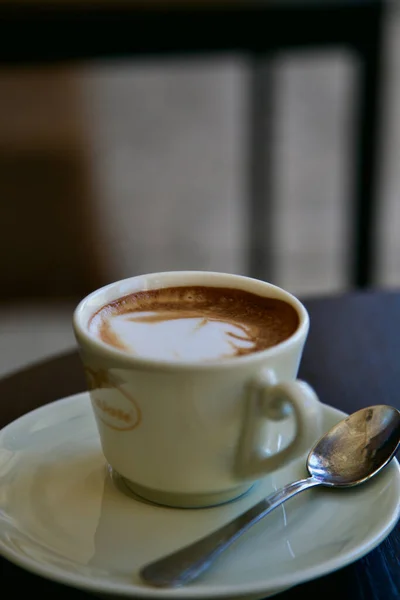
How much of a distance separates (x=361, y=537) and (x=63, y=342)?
4.66ft

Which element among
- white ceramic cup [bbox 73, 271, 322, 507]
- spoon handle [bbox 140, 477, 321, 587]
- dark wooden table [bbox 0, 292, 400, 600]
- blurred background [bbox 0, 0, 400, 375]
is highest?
white ceramic cup [bbox 73, 271, 322, 507]

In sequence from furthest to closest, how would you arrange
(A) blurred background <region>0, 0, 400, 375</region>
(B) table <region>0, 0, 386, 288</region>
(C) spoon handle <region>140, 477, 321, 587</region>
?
(A) blurred background <region>0, 0, 400, 375</region>, (B) table <region>0, 0, 386, 288</region>, (C) spoon handle <region>140, 477, 321, 587</region>

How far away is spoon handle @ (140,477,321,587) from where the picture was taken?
1.19 feet

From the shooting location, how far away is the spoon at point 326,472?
1.22 ft

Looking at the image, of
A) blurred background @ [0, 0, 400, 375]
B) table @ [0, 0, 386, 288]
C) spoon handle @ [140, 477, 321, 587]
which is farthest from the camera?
blurred background @ [0, 0, 400, 375]

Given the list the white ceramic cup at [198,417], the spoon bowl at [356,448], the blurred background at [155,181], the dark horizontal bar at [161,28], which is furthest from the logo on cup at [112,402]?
the blurred background at [155,181]

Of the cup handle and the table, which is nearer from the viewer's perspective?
the cup handle

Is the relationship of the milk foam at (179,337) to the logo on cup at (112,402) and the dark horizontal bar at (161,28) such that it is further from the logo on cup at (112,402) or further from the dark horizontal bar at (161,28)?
the dark horizontal bar at (161,28)

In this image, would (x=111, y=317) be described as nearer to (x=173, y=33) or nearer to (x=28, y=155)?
(x=173, y=33)

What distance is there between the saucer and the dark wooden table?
0.09 ft

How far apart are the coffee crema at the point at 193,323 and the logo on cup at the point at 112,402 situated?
22mm

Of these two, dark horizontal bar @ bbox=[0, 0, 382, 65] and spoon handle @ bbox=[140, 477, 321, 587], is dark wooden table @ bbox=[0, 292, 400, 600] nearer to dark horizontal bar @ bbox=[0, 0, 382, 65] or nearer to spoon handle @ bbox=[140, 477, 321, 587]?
spoon handle @ bbox=[140, 477, 321, 587]

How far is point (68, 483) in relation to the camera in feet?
1.51

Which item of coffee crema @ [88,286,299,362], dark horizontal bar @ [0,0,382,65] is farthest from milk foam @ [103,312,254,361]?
dark horizontal bar @ [0,0,382,65]
